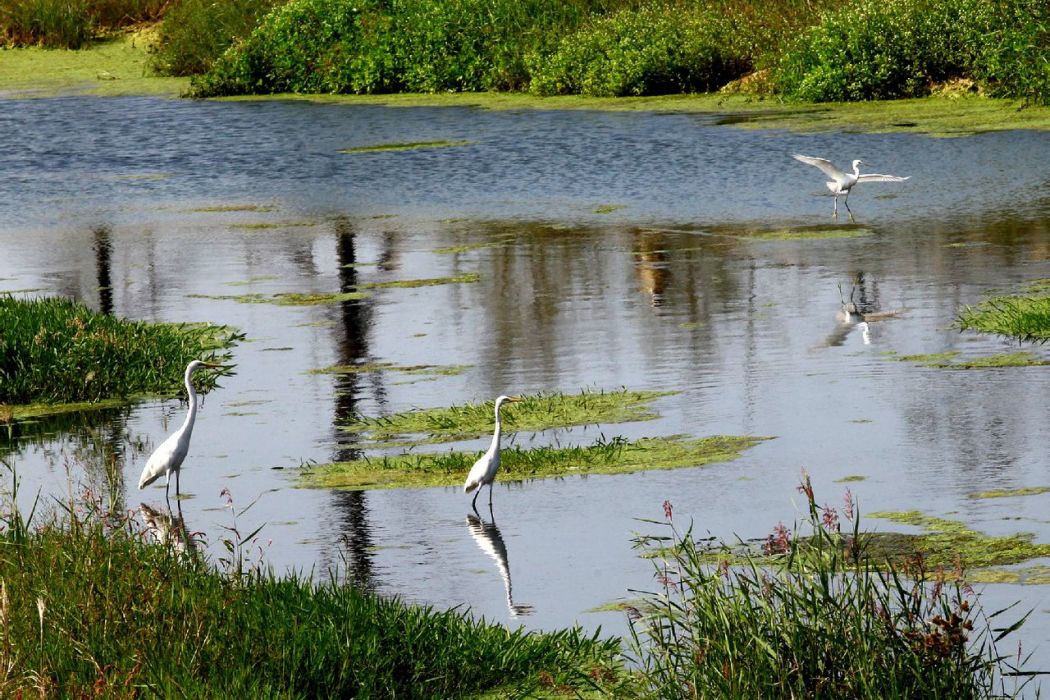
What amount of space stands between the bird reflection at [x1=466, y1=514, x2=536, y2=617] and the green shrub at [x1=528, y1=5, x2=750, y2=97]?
25672mm

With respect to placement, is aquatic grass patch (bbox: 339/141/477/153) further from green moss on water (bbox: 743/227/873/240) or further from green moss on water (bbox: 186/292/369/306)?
green moss on water (bbox: 186/292/369/306)

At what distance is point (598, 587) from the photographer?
25.1 feet

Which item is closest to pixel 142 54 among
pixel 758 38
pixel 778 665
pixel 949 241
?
pixel 758 38

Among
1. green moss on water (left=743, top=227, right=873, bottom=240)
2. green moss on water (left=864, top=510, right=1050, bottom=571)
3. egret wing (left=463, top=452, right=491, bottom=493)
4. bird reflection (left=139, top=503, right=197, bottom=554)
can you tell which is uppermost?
green moss on water (left=743, top=227, right=873, bottom=240)

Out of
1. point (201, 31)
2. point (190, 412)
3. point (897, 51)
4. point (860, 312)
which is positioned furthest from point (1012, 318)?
point (201, 31)

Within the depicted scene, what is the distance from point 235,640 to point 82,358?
6.56 m

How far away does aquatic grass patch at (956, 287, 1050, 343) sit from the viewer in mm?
12613

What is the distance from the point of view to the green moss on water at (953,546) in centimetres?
759

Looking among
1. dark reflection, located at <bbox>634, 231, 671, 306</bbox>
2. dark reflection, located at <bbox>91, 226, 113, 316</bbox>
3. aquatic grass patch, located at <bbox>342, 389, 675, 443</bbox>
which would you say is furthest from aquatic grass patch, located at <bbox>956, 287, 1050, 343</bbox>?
dark reflection, located at <bbox>91, 226, 113, 316</bbox>

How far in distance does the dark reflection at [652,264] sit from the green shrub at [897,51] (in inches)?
458

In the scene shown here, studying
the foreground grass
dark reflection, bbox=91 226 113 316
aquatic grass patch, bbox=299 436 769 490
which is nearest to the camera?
the foreground grass

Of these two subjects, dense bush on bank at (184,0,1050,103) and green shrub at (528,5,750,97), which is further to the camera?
green shrub at (528,5,750,97)

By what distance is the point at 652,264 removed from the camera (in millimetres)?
17469

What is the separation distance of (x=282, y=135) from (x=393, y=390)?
20.8 m
